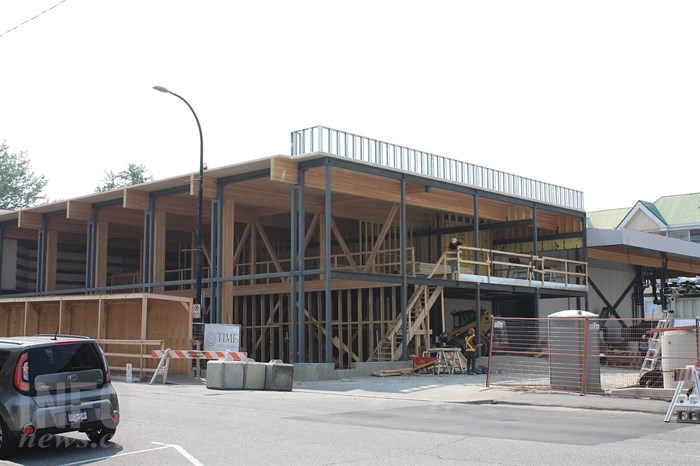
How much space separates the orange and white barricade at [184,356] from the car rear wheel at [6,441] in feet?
43.1

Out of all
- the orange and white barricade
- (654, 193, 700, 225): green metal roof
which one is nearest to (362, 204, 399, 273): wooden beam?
the orange and white barricade

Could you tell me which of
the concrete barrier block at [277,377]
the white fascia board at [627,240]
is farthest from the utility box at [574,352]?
the white fascia board at [627,240]

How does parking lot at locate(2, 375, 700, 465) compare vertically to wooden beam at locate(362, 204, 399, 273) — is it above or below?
below

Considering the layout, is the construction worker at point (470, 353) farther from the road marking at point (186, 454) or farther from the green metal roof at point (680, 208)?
the green metal roof at point (680, 208)

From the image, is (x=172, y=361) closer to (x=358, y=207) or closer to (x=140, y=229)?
(x=358, y=207)

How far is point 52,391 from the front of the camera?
1080 centimetres

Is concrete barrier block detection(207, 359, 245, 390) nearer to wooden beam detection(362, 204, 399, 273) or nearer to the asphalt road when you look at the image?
the asphalt road

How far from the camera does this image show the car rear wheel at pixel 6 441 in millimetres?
10359

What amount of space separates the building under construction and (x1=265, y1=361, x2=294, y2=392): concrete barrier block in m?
5.04

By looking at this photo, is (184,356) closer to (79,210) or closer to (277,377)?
(277,377)

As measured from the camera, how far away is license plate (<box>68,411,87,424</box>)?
1081 centimetres

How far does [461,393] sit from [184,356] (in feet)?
27.6

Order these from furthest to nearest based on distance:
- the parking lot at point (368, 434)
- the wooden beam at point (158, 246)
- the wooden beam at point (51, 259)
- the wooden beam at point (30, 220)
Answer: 1. the wooden beam at point (51, 259)
2. the wooden beam at point (30, 220)
3. the wooden beam at point (158, 246)
4. the parking lot at point (368, 434)

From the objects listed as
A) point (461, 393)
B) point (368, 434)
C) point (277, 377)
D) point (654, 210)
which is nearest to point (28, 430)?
point (368, 434)
